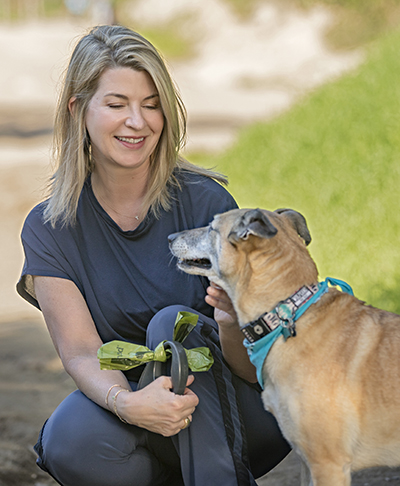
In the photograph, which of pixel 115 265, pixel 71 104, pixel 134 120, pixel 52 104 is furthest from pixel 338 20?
pixel 115 265

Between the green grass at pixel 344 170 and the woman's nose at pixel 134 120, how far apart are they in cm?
Answer: 354

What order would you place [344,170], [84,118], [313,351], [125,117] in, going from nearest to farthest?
[313,351] < [125,117] < [84,118] < [344,170]

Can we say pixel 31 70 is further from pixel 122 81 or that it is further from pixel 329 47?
pixel 122 81

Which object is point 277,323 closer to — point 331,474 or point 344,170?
point 331,474

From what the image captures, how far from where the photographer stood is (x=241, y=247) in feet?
9.52

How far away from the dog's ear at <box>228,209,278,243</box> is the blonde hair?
72 cm

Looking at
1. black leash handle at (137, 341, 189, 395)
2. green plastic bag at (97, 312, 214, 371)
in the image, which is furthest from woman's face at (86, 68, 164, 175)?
black leash handle at (137, 341, 189, 395)

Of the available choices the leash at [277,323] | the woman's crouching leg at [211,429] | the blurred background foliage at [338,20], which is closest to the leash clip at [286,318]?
the leash at [277,323]

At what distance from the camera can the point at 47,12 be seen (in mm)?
48938

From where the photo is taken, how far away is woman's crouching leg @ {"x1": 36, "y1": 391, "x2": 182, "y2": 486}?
2.85m

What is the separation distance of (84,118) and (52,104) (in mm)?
17829

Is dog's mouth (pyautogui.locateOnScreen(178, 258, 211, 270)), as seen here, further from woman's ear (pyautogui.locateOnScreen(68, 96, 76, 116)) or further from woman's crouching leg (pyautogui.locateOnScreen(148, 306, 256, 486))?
woman's ear (pyautogui.locateOnScreen(68, 96, 76, 116))

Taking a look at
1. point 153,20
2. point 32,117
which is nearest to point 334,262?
point 32,117

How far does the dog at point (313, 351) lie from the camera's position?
262 cm
